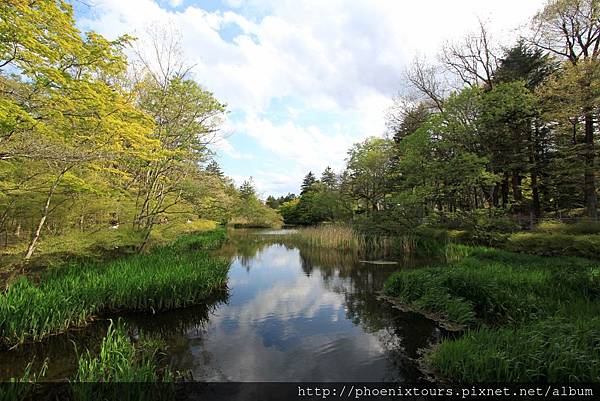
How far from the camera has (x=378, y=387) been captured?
423 cm

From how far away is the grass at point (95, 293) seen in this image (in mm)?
5020

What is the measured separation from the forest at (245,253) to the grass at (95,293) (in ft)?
0.13

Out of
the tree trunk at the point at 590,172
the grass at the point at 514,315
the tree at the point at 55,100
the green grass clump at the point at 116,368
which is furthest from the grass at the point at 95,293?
the tree trunk at the point at 590,172

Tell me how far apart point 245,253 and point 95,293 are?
13.3 meters

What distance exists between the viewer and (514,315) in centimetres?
593

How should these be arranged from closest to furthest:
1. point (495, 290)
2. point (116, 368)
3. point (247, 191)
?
point (116, 368) → point (495, 290) → point (247, 191)

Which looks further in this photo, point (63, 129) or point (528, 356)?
point (63, 129)

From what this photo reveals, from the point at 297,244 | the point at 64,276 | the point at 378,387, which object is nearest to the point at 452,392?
the point at 378,387

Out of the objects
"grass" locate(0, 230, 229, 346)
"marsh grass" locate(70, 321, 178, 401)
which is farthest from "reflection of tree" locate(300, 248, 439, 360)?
"grass" locate(0, 230, 229, 346)

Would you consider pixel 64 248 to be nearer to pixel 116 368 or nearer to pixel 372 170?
pixel 116 368

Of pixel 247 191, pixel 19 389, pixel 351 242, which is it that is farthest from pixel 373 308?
pixel 247 191

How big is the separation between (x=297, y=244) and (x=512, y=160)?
1584cm

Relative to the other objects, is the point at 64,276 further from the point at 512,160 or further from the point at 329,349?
the point at 512,160

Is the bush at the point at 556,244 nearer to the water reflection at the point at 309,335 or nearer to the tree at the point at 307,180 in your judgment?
the water reflection at the point at 309,335
